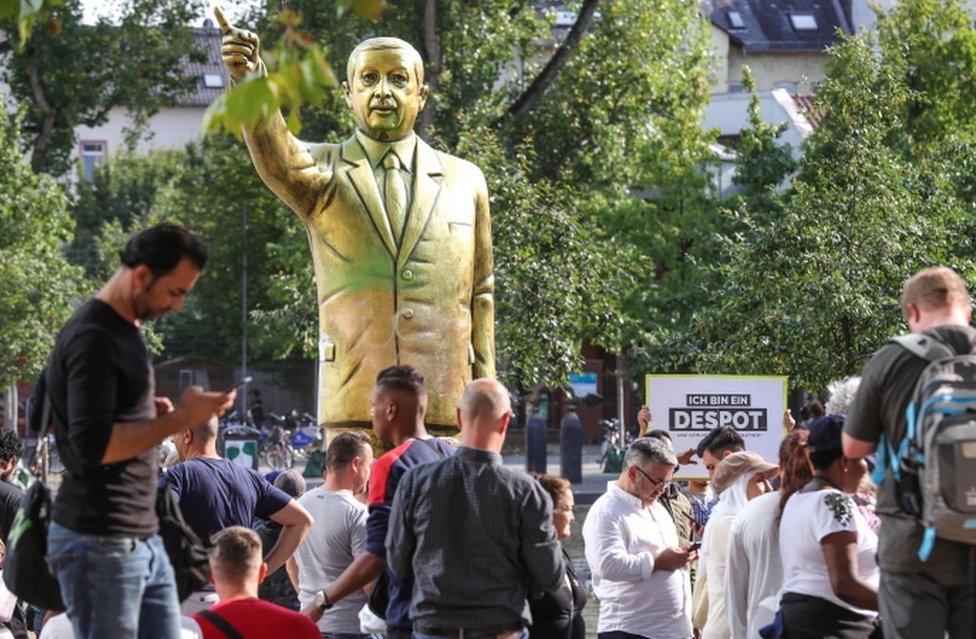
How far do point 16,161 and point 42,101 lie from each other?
153 inches

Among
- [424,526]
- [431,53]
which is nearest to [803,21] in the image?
[431,53]

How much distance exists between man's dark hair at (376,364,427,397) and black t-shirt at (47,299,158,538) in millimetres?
1592

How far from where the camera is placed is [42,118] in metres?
42.4

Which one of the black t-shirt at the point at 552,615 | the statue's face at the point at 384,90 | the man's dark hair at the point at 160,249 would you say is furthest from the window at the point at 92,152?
the man's dark hair at the point at 160,249

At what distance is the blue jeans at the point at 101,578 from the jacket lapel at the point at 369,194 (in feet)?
18.2

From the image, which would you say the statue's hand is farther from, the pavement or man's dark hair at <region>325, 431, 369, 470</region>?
the pavement

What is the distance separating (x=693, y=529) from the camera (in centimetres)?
1153

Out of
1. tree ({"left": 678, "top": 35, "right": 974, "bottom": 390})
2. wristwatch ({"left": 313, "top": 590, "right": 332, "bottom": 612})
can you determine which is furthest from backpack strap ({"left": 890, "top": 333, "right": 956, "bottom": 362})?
tree ({"left": 678, "top": 35, "right": 974, "bottom": 390})

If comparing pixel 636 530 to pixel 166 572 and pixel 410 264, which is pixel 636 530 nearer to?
pixel 410 264

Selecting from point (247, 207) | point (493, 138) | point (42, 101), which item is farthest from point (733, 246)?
point (247, 207)

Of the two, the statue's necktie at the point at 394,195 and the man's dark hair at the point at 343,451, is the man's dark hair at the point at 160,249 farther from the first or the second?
the statue's necktie at the point at 394,195

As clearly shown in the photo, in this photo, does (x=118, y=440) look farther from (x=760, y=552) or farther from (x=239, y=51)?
(x=239, y=51)

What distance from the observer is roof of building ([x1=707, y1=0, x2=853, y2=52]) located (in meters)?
71.8

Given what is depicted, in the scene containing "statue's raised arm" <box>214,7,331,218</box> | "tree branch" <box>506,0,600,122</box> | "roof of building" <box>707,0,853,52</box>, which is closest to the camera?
"statue's raised arm" <box>214,7,331,218</box>
